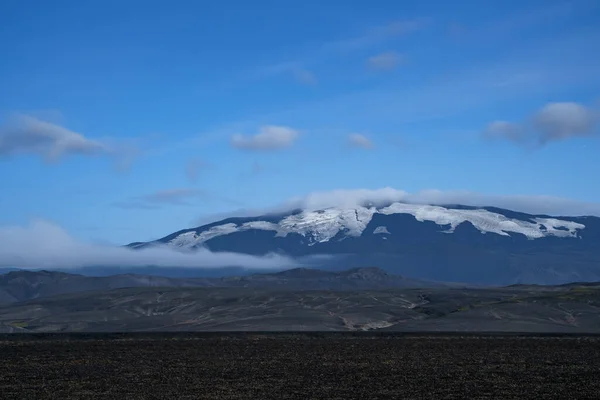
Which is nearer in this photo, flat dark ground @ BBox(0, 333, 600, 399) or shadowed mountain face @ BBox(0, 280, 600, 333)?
flat dark ground @ BBox(0, 333, 600, 399)

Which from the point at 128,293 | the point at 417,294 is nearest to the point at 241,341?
the point at 417,294

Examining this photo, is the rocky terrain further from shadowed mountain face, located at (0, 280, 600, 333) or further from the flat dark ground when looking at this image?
the flat dark ground

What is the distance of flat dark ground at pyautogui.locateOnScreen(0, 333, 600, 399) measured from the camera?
3284 cm

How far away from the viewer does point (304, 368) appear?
135ft

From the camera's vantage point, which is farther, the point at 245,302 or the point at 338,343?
the point at 245,302

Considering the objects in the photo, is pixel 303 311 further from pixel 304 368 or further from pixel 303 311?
pixel 304 368

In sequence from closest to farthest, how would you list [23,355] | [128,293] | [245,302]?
[23,355]
[245,302]
[128,293]

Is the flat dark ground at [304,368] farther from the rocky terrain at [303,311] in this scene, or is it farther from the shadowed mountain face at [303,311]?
the shadowed mountain face at [303,311]

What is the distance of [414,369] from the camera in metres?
40.3

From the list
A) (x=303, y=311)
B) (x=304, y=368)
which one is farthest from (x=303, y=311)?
(x=304, y=368)

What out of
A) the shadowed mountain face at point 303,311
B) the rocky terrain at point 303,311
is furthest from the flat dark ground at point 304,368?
the shadowed mountain face at point 303,311

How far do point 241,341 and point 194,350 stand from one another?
8.29 metres

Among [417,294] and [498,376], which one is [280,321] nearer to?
[417,294]

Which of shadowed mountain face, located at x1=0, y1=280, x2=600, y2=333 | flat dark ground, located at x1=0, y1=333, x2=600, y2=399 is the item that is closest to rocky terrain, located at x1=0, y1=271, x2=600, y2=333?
shadowed mountain face, located at x1=0, y1=280, x2=600, y2=333
